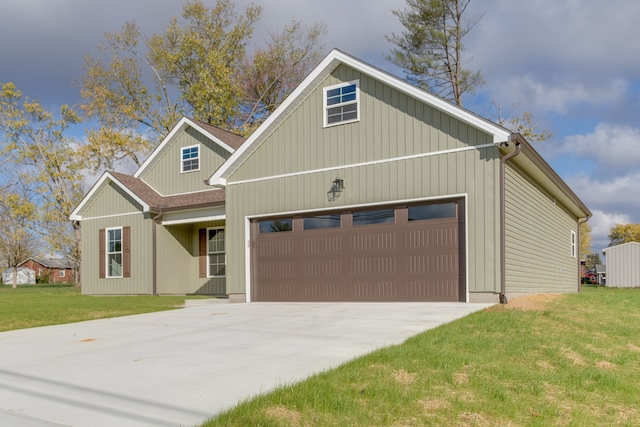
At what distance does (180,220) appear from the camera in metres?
17.6

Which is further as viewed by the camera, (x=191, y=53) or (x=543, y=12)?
(x=191, y=53)

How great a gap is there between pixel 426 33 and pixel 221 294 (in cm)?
1660

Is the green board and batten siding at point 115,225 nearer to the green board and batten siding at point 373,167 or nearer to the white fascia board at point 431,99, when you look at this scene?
the green board and batten siding at point 373,167

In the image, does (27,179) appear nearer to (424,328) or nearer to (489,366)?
(424,328)

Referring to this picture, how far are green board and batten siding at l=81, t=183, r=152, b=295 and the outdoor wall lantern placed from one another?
8.15 m

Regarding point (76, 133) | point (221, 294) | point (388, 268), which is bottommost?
point (221, 294)

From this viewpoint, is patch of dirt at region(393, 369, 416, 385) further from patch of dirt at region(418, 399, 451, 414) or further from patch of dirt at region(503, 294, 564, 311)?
patch of dirt at region(503, 294, 564, 311)

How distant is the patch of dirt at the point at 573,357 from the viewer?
18.1 ft

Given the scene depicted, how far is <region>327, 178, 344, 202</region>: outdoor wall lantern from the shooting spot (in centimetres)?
1234

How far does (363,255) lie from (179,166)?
33.2 ft

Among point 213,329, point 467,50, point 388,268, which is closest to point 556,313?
point 388,268

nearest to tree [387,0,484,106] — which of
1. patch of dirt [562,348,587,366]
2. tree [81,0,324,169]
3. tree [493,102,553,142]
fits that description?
tree [493,102,553,142]

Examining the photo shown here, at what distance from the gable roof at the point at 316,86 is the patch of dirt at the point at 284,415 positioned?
25.5 feet

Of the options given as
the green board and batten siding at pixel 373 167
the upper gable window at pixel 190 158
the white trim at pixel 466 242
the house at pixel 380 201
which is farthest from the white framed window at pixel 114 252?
the white trim at pixel 466 242
